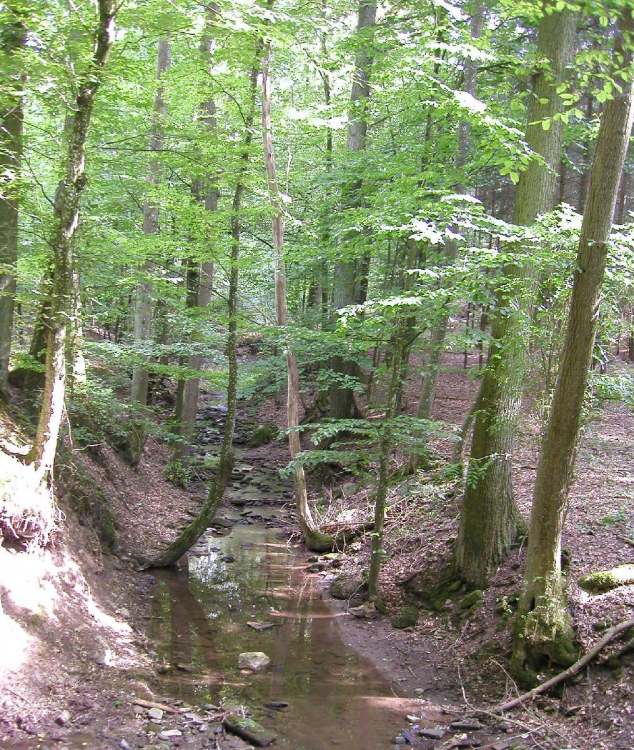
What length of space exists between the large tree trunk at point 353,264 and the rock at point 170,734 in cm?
839

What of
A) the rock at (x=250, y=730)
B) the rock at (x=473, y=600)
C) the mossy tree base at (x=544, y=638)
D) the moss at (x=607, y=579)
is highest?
the moss at (x=607, y=579)

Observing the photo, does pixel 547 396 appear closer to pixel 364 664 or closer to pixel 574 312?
pixel 574 312

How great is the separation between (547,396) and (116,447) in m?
9.47

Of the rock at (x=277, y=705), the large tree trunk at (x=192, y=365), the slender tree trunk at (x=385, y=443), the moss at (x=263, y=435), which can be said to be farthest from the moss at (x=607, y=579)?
the moss at (x=263, y=435)

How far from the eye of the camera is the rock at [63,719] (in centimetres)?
499

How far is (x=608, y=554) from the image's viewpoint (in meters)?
7.18

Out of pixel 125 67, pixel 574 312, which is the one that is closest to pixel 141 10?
pixel 125 67

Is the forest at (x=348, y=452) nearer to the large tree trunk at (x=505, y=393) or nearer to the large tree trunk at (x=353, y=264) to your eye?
the large tree trunk at (x=505, y=393)

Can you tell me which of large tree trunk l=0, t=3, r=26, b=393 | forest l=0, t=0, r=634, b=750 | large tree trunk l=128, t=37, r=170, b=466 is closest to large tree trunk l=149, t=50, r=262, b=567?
forest l=0, t=0, r=634, b=750

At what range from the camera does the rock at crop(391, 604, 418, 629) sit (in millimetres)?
8523

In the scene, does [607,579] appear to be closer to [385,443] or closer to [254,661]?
[385,443]

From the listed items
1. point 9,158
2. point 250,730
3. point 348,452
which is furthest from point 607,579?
point 9,158

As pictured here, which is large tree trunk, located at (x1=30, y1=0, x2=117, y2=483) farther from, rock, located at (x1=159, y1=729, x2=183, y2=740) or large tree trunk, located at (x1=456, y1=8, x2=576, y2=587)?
large tree trunk, located at (x1=456, y1=8, x2=576, y2=587)

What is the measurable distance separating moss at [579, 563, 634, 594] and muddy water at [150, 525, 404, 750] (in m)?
2.49
